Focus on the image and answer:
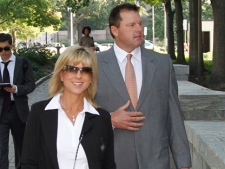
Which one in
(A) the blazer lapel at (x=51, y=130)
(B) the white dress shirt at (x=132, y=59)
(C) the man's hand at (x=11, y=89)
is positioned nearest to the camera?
(A) the blazer lapel at (x=51, y=130)

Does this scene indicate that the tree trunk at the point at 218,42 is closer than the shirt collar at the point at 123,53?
No

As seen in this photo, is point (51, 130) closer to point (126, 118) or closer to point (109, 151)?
point (109, 151)

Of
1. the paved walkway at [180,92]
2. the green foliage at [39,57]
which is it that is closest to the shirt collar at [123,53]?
the paved walkway at [180,92]

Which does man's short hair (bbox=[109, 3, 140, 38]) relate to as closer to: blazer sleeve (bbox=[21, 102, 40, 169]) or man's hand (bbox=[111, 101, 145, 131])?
man's hand (bbox=[111, 101, 145, 131])

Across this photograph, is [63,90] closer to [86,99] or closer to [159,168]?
[86,99]

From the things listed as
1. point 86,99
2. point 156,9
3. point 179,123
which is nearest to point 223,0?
point 179,123

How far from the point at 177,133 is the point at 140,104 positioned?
0.37m

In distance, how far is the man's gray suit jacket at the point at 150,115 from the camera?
4.41m

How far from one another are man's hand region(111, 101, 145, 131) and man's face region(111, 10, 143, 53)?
459 millimetres

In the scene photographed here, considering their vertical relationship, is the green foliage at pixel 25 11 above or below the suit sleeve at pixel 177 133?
above

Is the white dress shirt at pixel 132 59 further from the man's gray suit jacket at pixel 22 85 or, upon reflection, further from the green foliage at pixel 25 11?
the green foliage at pixel 25 11

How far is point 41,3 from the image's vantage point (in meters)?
29.6

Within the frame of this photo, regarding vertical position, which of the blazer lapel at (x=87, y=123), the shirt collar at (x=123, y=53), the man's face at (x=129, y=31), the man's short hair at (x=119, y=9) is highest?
the man's short hair at (x=119, y=9)

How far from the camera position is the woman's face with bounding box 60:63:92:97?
3574 millimetres
